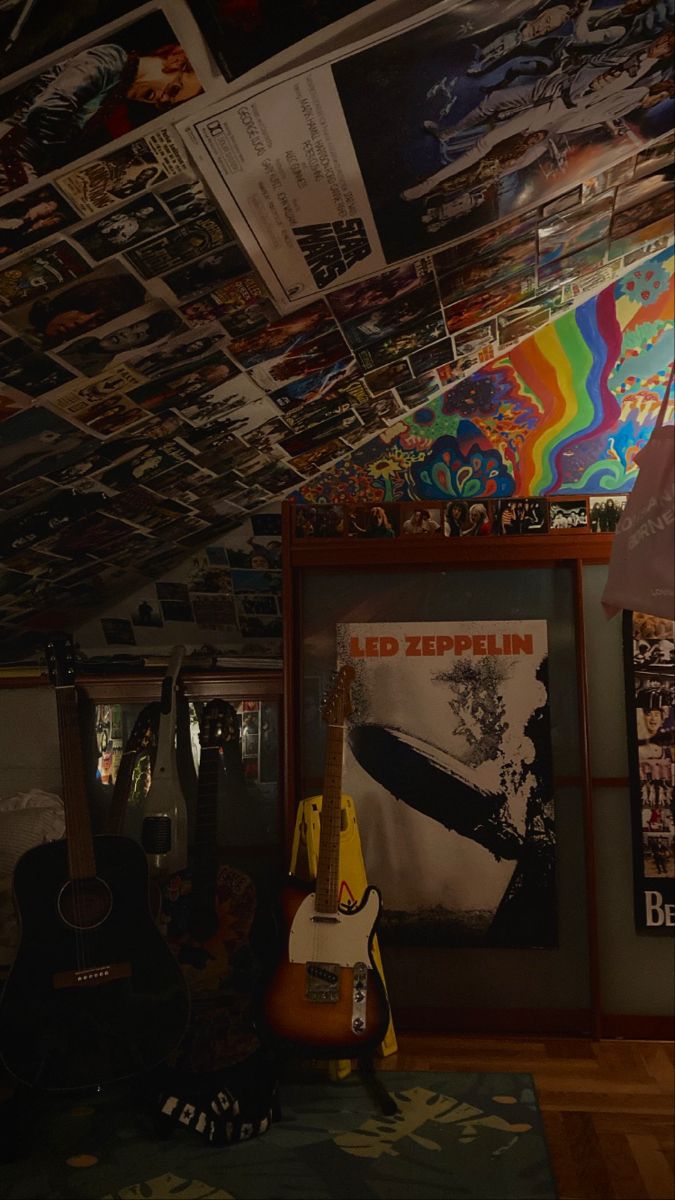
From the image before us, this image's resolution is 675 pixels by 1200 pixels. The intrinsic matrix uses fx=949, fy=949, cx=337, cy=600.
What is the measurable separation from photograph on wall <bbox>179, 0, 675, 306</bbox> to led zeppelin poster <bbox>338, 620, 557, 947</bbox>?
1.47 meters

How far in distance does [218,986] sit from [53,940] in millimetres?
544

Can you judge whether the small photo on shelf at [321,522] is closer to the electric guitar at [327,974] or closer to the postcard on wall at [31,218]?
the electric guitar at [327,974]

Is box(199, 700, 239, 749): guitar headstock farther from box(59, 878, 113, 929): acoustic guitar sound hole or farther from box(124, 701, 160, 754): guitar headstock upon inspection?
box(59, 878, 113, 929): acoustic guitar sound hole

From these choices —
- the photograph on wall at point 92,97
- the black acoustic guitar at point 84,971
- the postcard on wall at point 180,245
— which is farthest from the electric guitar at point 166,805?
the photograph on wall at point 92,97

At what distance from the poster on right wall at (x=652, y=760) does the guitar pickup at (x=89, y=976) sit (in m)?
1.78

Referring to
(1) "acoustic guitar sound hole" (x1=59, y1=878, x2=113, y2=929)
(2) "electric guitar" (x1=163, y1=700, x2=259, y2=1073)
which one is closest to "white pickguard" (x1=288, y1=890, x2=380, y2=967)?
(2) "electric guitar" (x1=163, y1=700, x2=259, y2=1073)

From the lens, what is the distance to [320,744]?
11.3 feet

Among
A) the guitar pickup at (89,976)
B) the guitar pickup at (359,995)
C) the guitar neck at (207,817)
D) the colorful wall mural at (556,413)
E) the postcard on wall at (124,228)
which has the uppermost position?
the colorful wall mural at (556,413)

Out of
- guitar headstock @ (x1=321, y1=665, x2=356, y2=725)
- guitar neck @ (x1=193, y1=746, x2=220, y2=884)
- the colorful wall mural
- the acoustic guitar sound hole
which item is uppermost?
the colorful wall mural

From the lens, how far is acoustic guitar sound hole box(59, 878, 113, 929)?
2.73 metres

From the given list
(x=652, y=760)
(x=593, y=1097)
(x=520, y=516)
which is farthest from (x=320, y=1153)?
(x=520, y=516)

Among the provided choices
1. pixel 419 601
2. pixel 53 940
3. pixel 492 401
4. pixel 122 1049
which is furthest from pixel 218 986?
pixel 492 401

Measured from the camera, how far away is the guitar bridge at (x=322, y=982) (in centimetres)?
277

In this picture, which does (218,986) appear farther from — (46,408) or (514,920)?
(46,408)
